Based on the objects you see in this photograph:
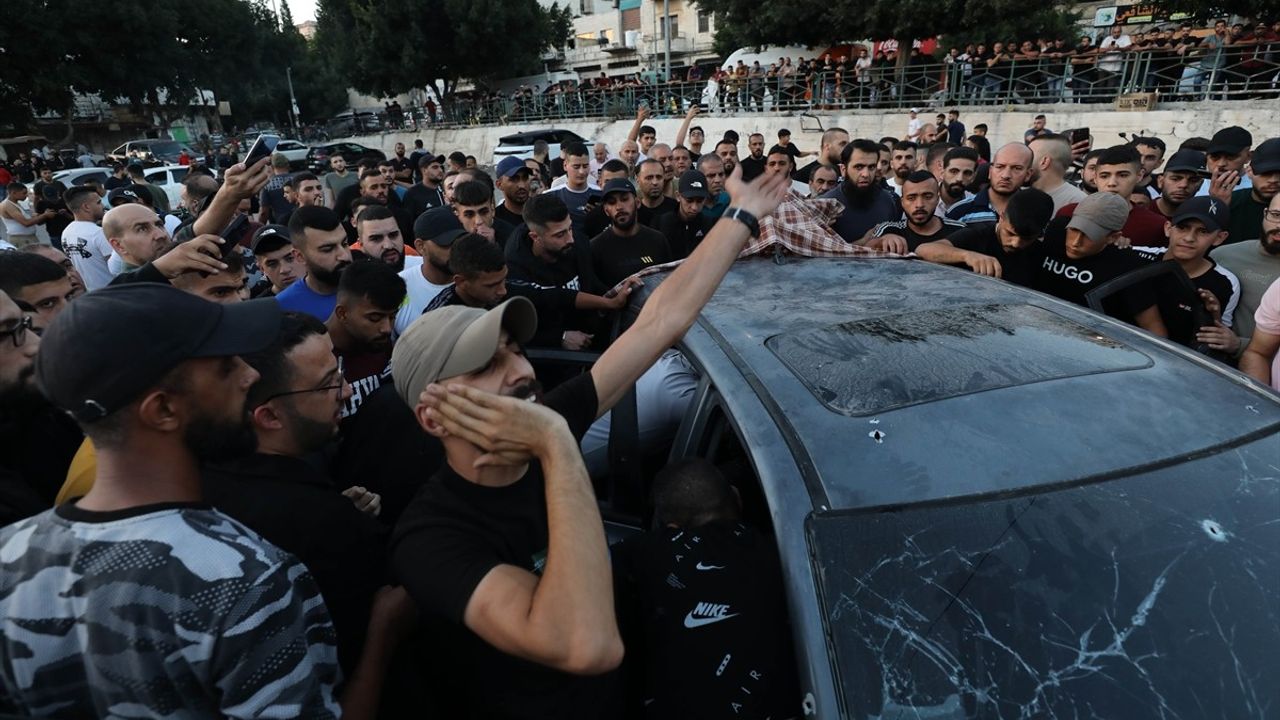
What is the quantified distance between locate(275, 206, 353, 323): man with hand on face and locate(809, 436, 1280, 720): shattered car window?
9.76 ft

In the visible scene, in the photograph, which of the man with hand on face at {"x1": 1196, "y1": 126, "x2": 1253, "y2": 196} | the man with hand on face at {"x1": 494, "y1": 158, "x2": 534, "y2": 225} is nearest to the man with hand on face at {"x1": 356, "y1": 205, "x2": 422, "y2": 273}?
the man with hand on face at {"x1": 494, "y1": 158, "x2": 534, "y2": 225}

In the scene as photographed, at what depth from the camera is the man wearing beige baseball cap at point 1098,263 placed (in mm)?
2967

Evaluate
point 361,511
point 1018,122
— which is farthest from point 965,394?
point 1018,122

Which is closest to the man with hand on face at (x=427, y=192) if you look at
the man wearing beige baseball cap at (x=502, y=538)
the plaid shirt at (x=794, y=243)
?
the plaid shirt at (x=794, y=243)

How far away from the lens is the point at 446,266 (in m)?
3.75

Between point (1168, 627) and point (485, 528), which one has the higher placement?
point (485, 528)

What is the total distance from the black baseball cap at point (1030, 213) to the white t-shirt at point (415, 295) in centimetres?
292

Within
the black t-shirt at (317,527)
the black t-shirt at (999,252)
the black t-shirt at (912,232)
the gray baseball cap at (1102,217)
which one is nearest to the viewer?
the black t-shirt at (317,527)

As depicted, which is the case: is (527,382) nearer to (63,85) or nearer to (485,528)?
(485,528)

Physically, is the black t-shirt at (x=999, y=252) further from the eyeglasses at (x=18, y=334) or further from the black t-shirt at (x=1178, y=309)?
the eyeglasses at (x=18, y=334)

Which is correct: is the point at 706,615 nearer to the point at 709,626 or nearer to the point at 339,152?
the point at 709,626

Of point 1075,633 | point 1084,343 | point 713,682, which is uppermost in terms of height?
point 1084,343

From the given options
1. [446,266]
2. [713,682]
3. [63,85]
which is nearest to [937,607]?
[713,682]

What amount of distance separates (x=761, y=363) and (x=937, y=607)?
0.77 meters
